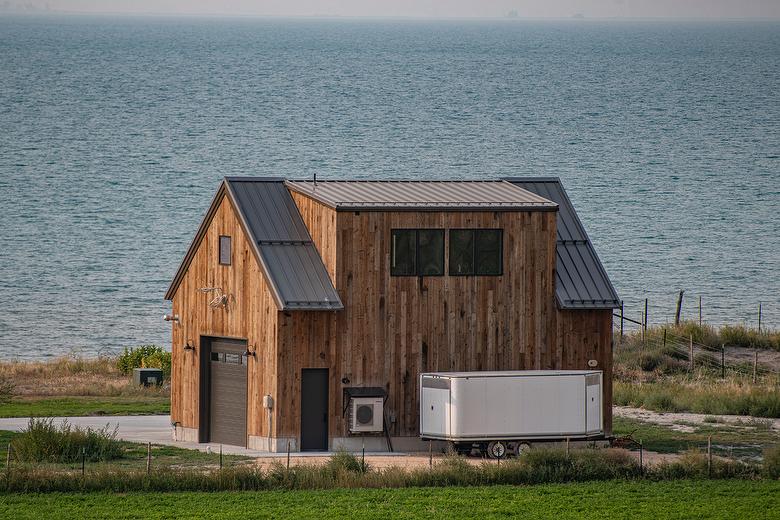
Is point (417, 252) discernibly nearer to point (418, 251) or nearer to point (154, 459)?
point (418, 251)

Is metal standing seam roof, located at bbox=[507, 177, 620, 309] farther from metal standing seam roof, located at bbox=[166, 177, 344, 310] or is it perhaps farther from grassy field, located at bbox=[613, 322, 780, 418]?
grassy field, located at bbox=[613, 322, 780, 418]

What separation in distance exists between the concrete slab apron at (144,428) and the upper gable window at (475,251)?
504cm

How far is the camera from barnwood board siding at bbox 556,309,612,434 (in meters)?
43.7

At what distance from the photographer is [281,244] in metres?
42.8

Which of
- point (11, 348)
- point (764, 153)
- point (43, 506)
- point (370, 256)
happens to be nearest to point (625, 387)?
point (370, 256)

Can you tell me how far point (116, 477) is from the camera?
35125 mm

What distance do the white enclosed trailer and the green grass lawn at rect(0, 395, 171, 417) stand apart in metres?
12.9

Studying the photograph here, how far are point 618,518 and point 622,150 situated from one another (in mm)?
140746

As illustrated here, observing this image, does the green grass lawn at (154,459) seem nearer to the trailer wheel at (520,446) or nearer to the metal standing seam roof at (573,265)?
the trailer wheel at (520,446)

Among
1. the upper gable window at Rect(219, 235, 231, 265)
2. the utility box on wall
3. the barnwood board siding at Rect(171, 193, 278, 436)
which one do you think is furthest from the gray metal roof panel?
the utility box on wall

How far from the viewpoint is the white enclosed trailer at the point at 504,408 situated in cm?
4078

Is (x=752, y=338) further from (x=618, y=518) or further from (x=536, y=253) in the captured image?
(x=618, y=518)

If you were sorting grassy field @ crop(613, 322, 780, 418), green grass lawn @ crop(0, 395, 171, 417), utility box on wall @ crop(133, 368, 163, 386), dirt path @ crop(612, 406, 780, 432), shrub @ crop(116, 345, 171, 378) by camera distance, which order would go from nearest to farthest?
1. dirt path @ crop(612, 406, 780, 432)
2. green grass lawn @ crop(0, 395, 171, 417)
3. grassy field @ crop(613, 322, 780, 418)
4. utility box on wall @ crop(133, 368, 163, 386)
5. shrub @ crop(116, 345, 171, 378)

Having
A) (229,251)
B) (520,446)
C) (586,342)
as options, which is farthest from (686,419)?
(229,251)
